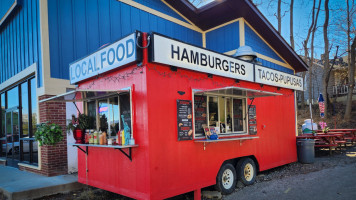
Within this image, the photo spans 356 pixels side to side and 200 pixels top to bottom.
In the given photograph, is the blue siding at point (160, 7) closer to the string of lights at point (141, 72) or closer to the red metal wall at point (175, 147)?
the string of lights at point (141, 72)

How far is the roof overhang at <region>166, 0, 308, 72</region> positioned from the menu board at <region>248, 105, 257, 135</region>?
4.69m

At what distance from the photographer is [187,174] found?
216 inches

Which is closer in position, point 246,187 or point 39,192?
point 39,192

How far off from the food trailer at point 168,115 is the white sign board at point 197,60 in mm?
21

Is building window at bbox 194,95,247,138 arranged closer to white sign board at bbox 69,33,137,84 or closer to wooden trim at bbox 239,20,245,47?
white sign board at bbox 69,33,137,84

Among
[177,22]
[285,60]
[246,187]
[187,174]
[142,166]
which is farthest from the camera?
[285,60]

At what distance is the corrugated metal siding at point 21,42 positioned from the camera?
813cm

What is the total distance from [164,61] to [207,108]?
1.83m

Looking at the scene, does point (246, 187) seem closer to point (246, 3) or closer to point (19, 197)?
point (19, 197)

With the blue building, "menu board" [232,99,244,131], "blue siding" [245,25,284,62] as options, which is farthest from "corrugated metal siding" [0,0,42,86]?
"blue siding" [245,25,284,62]

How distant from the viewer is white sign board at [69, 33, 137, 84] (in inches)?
201

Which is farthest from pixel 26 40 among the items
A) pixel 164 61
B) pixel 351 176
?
pixel 351 176

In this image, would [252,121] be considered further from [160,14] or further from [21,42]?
[21,42]

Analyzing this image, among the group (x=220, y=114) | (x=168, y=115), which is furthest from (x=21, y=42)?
(x=220, y=114)
